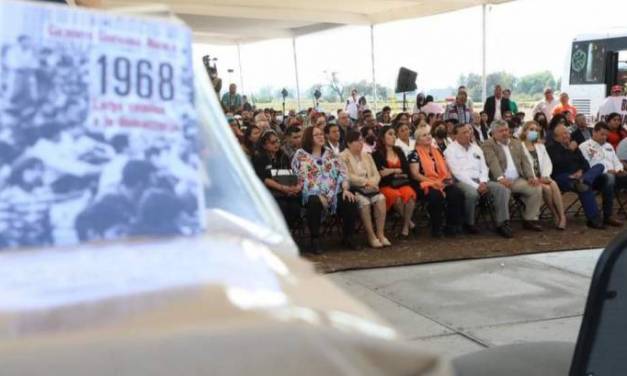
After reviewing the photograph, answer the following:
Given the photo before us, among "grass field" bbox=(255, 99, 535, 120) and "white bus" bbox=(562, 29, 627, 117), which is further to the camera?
"grass field" bbox=(255, 99, 535, 120)

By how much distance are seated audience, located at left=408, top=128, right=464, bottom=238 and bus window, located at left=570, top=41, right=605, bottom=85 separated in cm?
1091

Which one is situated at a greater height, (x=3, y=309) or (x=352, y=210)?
(x=3, y=309)

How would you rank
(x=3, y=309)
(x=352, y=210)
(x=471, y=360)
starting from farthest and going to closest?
1. (x=352, y=210)
2. (x=471, y=360)
3. (x=3, y=309)

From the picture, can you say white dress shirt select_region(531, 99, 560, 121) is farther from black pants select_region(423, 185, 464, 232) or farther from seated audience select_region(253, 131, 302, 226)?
seated audience select_region(253, 131, 302, 226)

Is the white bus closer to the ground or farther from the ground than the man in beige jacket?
farther from the ground

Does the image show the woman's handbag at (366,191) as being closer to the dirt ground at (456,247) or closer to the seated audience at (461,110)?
the dirt ground at (456,247)

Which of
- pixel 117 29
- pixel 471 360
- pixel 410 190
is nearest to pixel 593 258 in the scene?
pixel 410 190

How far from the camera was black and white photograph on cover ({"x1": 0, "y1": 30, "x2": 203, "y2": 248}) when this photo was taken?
0.90 meters

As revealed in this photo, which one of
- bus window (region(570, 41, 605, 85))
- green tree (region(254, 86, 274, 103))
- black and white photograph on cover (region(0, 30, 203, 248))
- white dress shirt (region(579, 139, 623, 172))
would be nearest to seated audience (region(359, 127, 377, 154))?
white dress shirt (region(579, 139, 623, 172))

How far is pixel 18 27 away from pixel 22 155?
0.17 m

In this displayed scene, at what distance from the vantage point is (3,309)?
28.3 inches

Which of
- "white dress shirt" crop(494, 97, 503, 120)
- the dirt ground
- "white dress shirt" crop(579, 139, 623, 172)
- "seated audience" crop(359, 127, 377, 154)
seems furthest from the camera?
"white dress shirt" crop(494, 97, 503, 120)

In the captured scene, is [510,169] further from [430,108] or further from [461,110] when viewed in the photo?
[430,108]

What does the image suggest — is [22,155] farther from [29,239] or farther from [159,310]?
[159,310]
